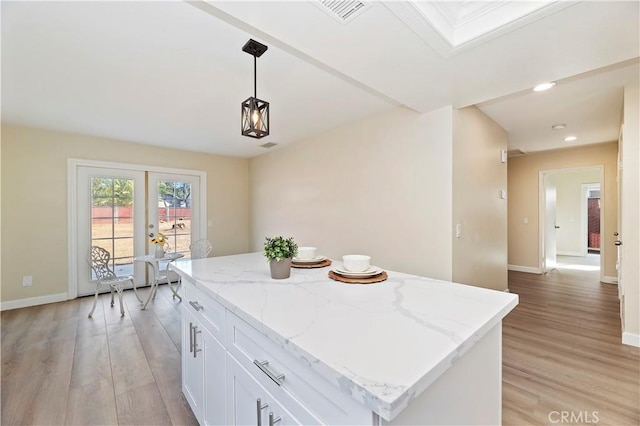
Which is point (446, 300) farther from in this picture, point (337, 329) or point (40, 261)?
point (40, 261)

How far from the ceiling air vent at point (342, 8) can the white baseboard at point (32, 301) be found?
490 centimetres

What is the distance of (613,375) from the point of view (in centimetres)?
211

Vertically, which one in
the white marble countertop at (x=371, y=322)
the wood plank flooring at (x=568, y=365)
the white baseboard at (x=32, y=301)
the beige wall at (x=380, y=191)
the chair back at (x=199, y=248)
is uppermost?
the beige wall at (x=380, y=191)

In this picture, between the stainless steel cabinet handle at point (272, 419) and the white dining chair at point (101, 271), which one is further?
the white dining chair at point (101, 271)

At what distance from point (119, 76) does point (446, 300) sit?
2.92m

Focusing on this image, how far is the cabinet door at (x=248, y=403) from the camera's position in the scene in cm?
93

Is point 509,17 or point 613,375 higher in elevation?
point 509,17

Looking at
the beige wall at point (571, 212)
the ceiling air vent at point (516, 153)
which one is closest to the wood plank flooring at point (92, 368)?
the ceiling air vent at point (516, 153)

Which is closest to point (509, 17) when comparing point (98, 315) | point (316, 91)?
point (316, 91)

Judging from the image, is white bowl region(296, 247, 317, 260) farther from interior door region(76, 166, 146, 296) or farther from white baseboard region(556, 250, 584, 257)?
white baseboard region(556, 250, 584, 257)

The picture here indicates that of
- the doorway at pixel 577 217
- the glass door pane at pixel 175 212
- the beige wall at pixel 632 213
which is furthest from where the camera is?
the doorway at pixel 577 217

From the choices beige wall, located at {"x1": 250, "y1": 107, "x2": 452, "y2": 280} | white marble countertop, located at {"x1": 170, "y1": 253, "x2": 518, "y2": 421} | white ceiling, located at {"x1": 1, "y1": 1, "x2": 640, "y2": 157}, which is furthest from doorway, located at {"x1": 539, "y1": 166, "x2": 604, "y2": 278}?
white marble countertop, located at {"x1": 170, "y1": 253, "x2": 518, "y2": 421}

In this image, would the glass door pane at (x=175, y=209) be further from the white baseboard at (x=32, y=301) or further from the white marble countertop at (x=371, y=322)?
the white marble countertop at (x=371, y=322)

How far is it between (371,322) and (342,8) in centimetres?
148
